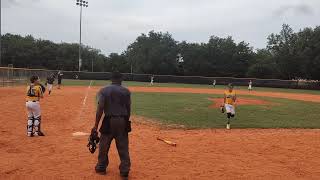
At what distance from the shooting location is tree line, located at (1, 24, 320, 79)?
8238 centimetres

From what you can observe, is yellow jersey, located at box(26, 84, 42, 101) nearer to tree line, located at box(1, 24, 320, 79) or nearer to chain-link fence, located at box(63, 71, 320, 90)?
chain-link fence, located at box(63, 71, 320, 90)

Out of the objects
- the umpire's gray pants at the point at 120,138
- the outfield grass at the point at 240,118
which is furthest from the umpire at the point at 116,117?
the outfield grass at the point at 240,118

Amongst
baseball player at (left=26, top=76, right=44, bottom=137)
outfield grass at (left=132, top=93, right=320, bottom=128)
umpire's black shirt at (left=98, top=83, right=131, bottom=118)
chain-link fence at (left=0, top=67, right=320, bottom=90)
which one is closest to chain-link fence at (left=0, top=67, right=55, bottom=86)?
chain-link fence at (left=0, top=67, right=320, bottom=90)

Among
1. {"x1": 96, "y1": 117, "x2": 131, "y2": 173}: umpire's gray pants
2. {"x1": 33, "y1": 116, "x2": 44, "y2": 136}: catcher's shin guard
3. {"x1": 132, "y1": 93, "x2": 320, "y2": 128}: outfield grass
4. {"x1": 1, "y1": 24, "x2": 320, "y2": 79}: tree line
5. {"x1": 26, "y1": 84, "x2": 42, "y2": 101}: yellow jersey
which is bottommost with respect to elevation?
{"x1": 132, "y1": 93, "x2": 320, "y2": 128}: outfield grass

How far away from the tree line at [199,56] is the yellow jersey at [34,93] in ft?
224

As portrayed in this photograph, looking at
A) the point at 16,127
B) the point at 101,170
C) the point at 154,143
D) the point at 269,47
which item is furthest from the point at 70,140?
the point at 269,47

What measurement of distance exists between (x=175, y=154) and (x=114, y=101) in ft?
10.4

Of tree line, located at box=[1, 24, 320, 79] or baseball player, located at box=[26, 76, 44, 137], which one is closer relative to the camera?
baseball player, located at box=[26, 76, 44, 137]

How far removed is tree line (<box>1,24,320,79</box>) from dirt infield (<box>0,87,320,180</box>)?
6619 centimetres

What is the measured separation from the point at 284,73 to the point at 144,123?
6903 cm

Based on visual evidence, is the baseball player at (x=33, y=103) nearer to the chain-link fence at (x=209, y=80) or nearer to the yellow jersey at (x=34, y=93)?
the yellow jersey at (x=34, y=93)

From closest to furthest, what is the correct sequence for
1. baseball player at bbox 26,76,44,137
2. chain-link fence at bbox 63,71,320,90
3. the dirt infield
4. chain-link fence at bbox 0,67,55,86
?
the dirt infield → baseball player at bbox 26,76,44,137 → chain-link fence at bbox 0,67,55,86 → chain-link fence at bbox 63,71,320,90

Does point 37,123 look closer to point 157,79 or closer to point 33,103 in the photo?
point 33,103

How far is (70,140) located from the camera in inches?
522
